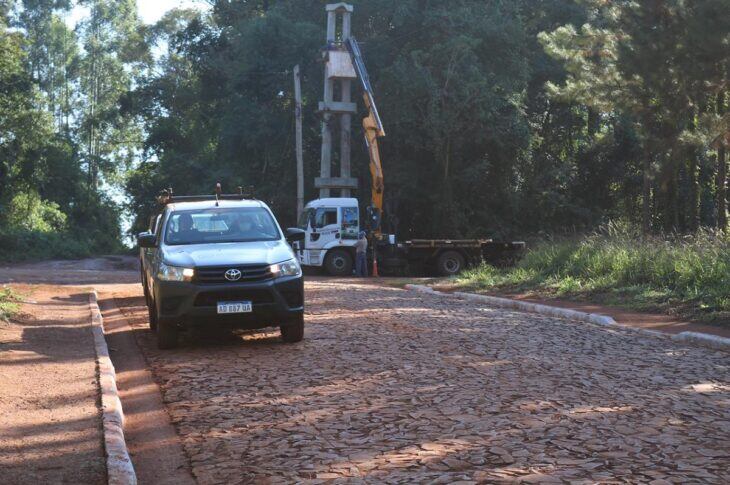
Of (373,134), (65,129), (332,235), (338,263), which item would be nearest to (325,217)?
(332,235)

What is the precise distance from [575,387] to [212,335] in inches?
241

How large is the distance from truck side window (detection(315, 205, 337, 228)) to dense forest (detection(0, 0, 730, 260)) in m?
3.60

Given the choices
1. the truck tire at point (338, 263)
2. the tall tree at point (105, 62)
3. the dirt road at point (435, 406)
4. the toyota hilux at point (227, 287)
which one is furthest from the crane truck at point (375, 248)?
the tall tree at point (105, 62)

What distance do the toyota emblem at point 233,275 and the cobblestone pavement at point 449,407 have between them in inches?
37.0

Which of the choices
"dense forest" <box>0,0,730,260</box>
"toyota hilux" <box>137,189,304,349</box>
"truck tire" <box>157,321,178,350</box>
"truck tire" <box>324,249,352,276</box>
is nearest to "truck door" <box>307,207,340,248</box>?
"truck tire" <box>324,249,352,276</box>

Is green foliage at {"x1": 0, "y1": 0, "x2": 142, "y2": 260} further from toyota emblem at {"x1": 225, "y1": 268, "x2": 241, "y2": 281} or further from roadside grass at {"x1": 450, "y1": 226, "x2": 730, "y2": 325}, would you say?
toyota emblem at {"x1": 225, "y1": 268, "x2": 241, "y2": 281}

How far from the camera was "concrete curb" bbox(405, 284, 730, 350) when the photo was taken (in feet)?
40.8

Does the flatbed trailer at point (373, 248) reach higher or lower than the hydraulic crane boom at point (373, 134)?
lower

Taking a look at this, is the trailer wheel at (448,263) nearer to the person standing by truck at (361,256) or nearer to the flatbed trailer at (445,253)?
the flatbed trailer at (445,253)

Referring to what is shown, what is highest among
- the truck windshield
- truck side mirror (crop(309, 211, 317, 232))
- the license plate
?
truck side mirror (crop(309, 211, 317, 232))

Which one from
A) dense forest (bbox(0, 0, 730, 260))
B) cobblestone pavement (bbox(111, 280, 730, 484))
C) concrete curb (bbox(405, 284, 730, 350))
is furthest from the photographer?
dense forest (bbox(0, 0, 730, 260))

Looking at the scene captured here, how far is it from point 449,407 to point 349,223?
87.0ft

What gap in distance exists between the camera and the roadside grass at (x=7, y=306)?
14383 millimetres

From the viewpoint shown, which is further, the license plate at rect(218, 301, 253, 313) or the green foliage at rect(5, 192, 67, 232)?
the green foliage at rect(5, 192, 67, 232)
